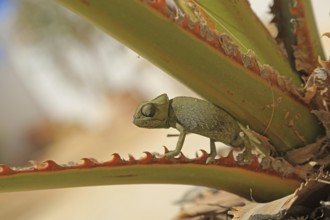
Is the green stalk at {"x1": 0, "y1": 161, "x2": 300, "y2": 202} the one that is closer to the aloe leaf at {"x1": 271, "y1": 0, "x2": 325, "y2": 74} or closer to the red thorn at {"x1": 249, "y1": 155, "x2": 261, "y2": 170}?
the red thorn at {"x1": 249, "y1": 155, "x2": 261, "y2": 170}

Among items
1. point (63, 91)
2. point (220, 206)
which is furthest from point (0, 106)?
point (220, 206)

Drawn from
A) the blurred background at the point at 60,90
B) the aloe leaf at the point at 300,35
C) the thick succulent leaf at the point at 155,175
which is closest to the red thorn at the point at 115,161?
the thick succulent leaf at the point at 155,175

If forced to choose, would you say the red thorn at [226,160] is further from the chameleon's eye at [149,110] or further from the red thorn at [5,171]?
the red thorn at [5,171]

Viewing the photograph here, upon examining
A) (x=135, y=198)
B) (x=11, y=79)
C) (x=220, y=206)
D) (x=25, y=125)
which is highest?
(x=11, y=79)

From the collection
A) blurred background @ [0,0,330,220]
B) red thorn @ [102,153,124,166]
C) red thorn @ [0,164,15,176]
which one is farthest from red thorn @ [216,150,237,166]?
blurred background @ [0,0,330,220]

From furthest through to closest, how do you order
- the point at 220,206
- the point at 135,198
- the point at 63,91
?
the point at 63,91
the point at 135,198
the point at 220,206

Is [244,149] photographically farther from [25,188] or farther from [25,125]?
[25,125]

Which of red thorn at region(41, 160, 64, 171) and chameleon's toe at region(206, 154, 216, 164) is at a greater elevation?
red thorn at region(41, 160, 64, 171)
